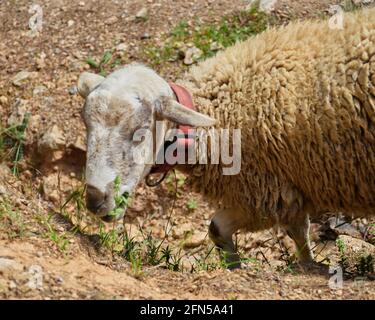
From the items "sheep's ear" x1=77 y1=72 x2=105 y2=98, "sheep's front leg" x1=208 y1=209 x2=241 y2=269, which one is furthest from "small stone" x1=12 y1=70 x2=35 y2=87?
"sheep's front leg" x1=208 y1=209 x2=241 y2=269

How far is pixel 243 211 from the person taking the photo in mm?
6164

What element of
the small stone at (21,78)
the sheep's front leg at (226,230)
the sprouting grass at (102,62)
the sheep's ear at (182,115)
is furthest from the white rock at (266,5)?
the sheep's ear at (182,115)

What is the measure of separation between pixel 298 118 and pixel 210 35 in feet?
11.3

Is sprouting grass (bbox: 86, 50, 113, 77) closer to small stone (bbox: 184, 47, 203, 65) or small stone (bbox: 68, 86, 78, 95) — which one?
small stone (bbox: 68, 86, 78, 95)

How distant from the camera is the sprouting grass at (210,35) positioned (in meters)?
8.81

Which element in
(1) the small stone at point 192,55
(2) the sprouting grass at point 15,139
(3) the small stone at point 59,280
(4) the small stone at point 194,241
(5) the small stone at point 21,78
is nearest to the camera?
(3) the small stone at point 59,280

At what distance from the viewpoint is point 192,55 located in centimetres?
877

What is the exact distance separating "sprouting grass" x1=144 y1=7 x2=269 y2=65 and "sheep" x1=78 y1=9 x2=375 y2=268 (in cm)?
257

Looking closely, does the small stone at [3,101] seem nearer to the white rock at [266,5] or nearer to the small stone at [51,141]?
the small stone at [51,141]

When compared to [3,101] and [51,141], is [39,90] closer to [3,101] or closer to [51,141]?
[3,101]

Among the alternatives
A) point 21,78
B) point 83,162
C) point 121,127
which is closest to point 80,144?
point 83,162

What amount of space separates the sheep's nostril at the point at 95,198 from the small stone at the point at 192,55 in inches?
144

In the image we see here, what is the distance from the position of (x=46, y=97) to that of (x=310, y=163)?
13.1 ft
